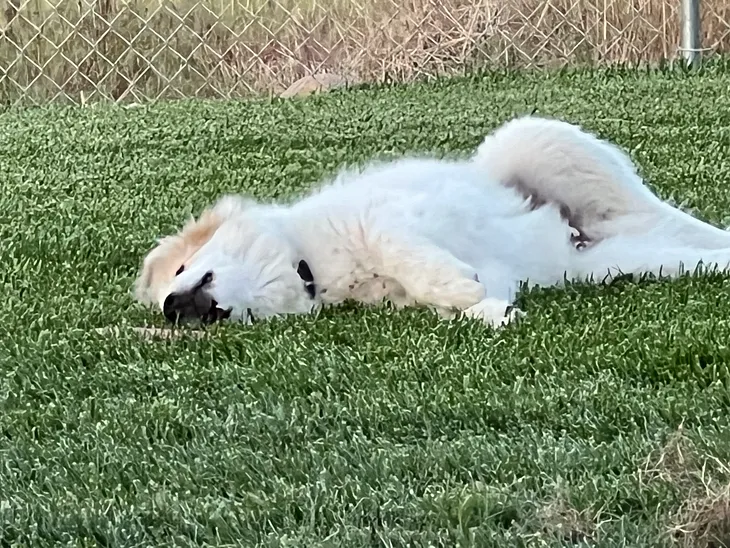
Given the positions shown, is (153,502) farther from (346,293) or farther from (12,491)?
(346,293)

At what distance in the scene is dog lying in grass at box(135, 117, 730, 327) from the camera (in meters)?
2.49

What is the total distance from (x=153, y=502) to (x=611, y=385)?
0.73 m

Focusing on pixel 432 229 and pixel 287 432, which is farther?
pixel 432 229

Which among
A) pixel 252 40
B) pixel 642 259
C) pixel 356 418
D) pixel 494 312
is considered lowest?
pixel 252 40

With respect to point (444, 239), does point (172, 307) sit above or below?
below

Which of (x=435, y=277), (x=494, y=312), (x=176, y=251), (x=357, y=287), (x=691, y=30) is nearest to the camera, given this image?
(x=494, y=312)

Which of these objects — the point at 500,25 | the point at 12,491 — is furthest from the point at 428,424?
the point at 500,25

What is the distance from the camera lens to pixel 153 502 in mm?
1500

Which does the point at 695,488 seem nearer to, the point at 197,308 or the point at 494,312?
the point at 494,312

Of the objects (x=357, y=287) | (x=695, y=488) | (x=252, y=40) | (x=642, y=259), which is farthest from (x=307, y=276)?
(x=252, y=40)

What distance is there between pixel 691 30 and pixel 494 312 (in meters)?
4.95

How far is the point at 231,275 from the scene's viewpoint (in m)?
2.52

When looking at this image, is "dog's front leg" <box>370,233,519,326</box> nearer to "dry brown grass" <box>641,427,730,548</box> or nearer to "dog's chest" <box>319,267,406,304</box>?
"dog's chest" <box>319,267,406,304</box>

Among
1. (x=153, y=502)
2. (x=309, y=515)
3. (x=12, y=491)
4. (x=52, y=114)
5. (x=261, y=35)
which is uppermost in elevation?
(x=309, y=515)
